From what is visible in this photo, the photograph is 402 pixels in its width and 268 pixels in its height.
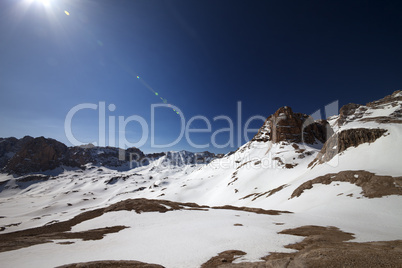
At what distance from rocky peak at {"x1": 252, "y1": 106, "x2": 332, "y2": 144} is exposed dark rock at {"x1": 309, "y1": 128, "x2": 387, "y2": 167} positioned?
2557 inches

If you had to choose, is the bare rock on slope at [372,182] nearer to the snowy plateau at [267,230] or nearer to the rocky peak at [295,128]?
the snowy plateau at [267,230]

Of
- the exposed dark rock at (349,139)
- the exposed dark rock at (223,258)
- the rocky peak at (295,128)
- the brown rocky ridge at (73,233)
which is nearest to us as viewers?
the exposed dark rock at (223,258)

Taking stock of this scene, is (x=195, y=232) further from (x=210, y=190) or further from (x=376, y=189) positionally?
(x=210, y=190)

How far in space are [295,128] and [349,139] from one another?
7550cm

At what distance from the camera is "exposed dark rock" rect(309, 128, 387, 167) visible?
45.7 m

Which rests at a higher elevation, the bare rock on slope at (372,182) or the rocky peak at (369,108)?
the rocky peak at (369,108)

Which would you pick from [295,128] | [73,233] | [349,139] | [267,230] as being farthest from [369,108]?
[73,233]

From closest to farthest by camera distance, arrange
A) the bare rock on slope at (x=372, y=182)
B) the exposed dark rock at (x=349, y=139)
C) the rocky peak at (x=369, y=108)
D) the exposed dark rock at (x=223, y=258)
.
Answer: the exposed dark rock at (x=223, y=258)
the bare rock on slope at (x=372, y=182)
the exposed dark rock at (x=349, y=139)
the rocky peak at (x=369, y=108)

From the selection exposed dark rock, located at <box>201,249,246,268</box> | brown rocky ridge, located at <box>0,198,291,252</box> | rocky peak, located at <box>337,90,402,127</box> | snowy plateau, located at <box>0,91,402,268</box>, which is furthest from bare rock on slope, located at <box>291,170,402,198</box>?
rocky peak, located at <box>337,90,402,127</box>

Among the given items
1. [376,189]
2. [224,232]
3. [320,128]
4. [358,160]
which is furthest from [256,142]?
[224,232]

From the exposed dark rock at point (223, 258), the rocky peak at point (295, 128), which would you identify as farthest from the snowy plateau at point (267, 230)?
the rocky peak at point (295, 128)

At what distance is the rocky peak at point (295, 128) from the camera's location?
118 m

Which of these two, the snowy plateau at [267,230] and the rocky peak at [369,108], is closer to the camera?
the snowy plateau at [267,230]

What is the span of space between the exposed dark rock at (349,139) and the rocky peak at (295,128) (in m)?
64.9
